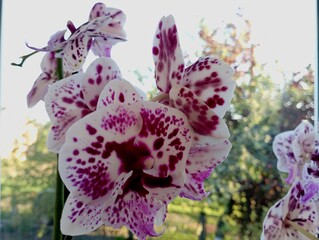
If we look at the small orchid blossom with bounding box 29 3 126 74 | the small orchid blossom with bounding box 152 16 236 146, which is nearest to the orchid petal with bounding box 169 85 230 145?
the small orchid blossom with bounding box 152 16 236 146

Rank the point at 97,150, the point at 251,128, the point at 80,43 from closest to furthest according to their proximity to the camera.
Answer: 1. the point at 97,150
2. the point at 80,43
3. the point at 251,128

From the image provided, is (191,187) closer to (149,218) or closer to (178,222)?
(149,218)

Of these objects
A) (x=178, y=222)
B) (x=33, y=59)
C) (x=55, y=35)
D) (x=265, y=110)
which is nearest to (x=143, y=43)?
(x=33, y=59)

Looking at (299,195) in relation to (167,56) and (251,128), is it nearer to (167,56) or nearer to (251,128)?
(167,56)

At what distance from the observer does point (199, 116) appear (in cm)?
35

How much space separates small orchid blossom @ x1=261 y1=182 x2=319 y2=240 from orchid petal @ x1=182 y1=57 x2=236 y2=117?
0.13 meters

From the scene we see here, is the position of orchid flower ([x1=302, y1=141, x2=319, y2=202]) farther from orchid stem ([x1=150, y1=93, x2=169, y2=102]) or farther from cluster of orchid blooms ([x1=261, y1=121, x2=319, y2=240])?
orchid stem ([x1=150, y1=93, x2=169, y2=102])

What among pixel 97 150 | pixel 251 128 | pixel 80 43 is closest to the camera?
pixel 97 150

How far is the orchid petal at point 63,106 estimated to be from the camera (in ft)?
A: 1.26

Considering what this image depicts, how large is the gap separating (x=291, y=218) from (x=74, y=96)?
232 millimetres

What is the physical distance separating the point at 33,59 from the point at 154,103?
1.35m

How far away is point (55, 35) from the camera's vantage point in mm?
469

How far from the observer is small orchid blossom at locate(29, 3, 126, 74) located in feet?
1.36

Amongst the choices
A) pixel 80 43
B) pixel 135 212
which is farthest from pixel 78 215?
pixel 80 43
